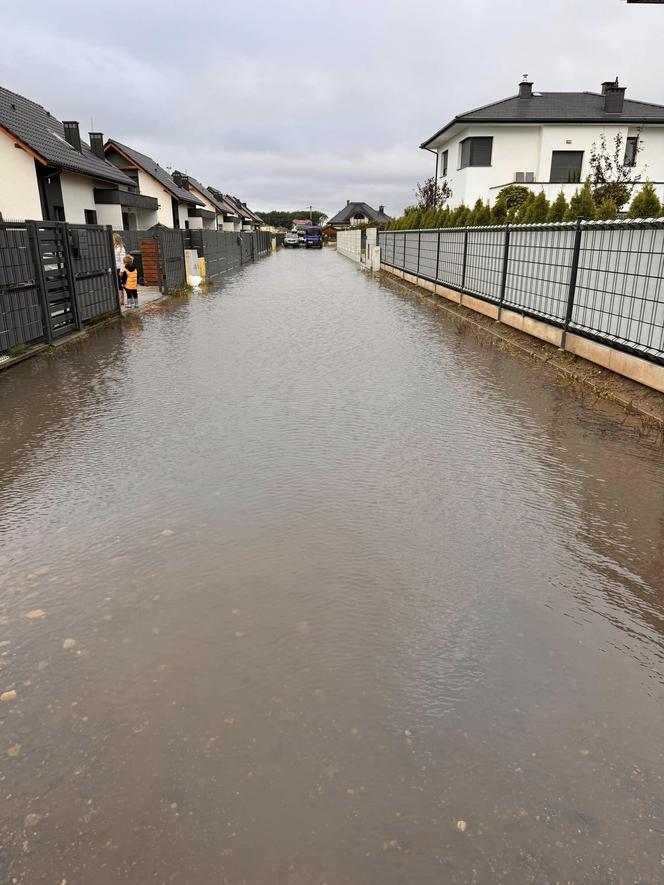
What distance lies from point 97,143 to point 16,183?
17.6 m

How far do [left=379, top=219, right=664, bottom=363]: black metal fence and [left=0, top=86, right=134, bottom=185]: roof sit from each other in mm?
17616

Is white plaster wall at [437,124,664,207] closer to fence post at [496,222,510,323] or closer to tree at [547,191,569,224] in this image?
tree at [547,191,569,224]

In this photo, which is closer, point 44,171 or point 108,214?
point 44,171

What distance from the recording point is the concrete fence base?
295 inches

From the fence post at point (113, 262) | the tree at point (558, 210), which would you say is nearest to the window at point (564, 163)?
the tree at point (558, 210)

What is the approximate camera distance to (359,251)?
147ft

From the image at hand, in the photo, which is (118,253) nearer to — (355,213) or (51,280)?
(51,280)

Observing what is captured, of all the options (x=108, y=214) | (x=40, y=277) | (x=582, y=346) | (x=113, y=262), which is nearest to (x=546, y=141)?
(x=108, y=214)

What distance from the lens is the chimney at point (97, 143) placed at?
3825 centimetres

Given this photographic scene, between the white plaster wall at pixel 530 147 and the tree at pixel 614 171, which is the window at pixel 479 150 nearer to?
the white plaster wall at pixel 530 147

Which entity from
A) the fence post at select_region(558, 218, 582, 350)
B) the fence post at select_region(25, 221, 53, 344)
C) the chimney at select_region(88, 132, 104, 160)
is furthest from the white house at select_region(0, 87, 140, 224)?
the fence post at select_region(558, 218, 582, 350)

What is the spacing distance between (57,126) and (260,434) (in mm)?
32863

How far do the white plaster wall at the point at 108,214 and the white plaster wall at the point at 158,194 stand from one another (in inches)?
417

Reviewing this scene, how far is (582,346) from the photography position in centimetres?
930
